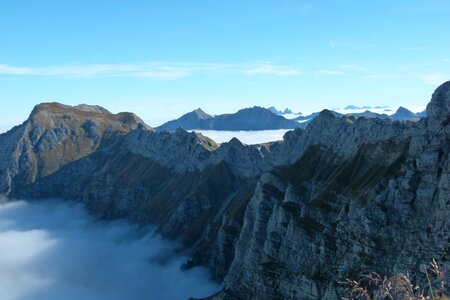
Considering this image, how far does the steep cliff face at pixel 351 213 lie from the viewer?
109 m

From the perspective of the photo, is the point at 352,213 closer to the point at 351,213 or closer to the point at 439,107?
the point at 351,213

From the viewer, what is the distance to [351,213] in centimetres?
13150

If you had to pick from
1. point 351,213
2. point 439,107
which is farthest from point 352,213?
point 439,107

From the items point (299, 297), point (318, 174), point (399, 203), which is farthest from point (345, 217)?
point (318, 174)

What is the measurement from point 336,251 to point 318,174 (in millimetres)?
56874

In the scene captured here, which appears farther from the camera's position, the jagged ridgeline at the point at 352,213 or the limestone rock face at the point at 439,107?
the limestone rock face at the point at 439,107

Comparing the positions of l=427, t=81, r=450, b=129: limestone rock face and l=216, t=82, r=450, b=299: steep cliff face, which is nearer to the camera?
l=216, t=82, r=450, b=299: steep cliff face

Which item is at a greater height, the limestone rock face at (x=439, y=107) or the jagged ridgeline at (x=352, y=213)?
the limestone rock face at (x=439, y=107)

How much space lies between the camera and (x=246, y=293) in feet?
567

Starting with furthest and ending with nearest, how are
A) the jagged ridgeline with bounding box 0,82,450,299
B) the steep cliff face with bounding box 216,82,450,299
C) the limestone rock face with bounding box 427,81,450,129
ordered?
the limestone rock face with bounding box 427,81,450,129 < the steep cliff face with bounding box 216,82,450,299 < the jagged ridgeline with bounding box 0,82,450,299

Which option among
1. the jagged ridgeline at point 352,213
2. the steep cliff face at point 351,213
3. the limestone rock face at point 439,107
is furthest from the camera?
the limestone rock face at point 439,107

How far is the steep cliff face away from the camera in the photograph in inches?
4296

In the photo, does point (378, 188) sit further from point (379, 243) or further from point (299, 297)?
point (299, 297)

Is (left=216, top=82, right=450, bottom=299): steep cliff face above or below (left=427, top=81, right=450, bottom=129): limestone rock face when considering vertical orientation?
below
